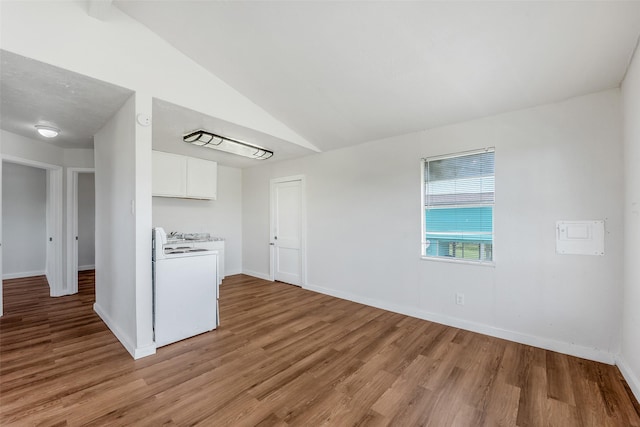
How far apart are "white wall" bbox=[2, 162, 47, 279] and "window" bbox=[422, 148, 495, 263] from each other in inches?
307

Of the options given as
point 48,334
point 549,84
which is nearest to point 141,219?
point 48,334

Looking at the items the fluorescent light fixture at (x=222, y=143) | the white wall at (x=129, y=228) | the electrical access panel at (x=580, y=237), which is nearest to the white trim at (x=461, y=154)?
the electrical access panel at (x=580, y=237)

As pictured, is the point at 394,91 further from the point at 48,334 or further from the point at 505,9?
the point at 48,334

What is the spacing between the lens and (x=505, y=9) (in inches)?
71.5

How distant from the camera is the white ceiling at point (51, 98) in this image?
213 cm

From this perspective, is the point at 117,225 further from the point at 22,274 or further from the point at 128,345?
the point at 22,274

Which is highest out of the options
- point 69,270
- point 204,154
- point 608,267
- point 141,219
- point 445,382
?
point 204,154

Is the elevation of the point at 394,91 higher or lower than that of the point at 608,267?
higher

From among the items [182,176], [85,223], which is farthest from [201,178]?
[85,223]

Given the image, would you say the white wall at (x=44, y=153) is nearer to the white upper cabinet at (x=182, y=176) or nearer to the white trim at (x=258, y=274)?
the white upper cabinet at (x=182, y=176)

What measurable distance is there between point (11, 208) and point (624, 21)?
363 inches

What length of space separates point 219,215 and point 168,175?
4.78 feet

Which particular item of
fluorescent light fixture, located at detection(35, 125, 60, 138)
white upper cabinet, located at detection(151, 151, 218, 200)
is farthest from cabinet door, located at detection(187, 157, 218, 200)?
fluorescent light fixture, located at detection(35, 125, 60, 138)

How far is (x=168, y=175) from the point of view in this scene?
15.2 ft
